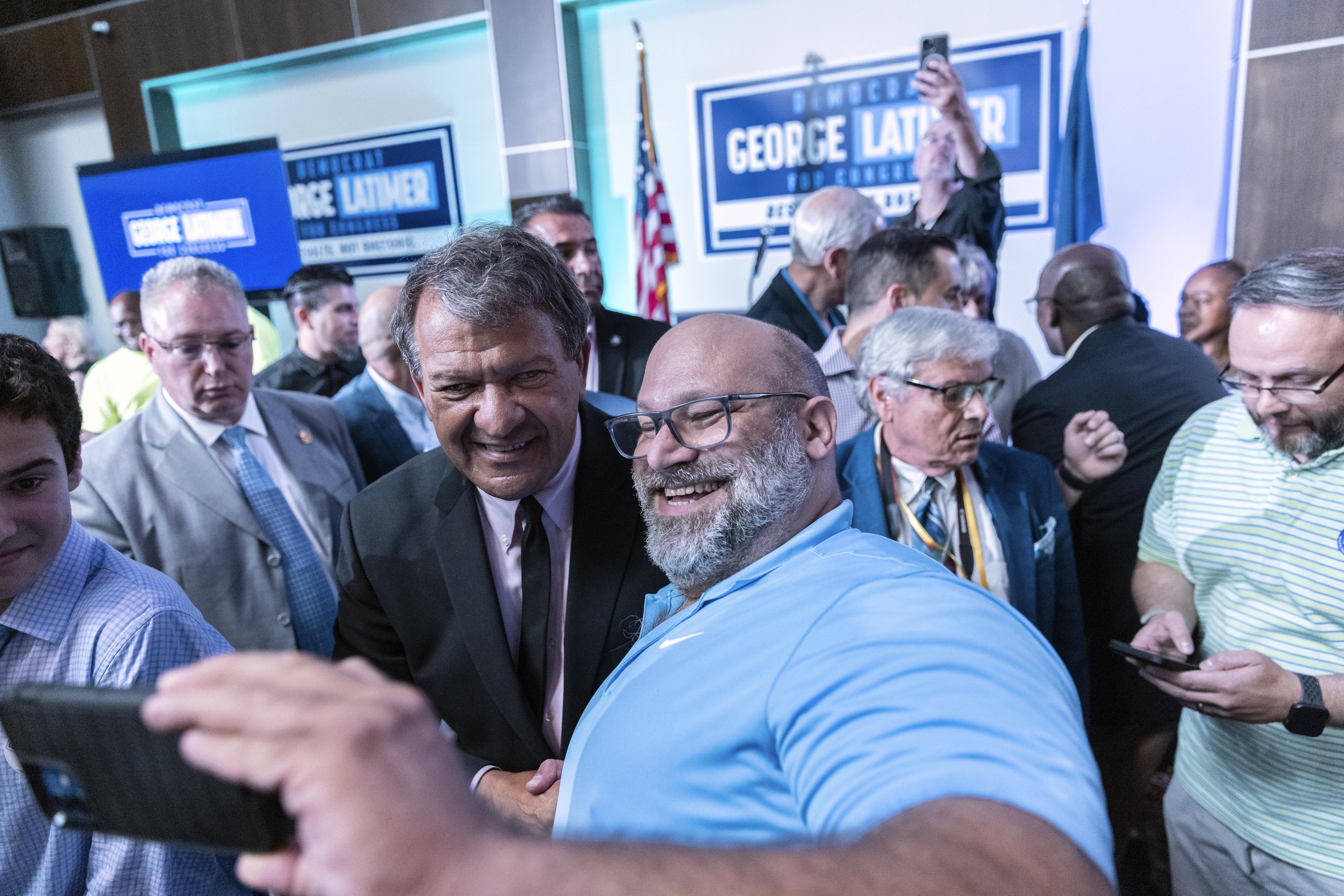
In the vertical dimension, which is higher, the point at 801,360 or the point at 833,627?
the point at 801,360

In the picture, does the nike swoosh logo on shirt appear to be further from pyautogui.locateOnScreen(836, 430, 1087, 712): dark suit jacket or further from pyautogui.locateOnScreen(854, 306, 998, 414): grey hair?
pyautogui.locateOnScreen(854, 306, 998, 414): grey hair

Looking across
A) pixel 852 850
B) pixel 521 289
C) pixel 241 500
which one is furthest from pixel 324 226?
pixel 852 850

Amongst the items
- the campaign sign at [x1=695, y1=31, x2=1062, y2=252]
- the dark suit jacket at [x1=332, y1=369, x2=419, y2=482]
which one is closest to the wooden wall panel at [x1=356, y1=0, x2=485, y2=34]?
the campaign sign at [x1=695, y1=31, x2=1062, y2=252]

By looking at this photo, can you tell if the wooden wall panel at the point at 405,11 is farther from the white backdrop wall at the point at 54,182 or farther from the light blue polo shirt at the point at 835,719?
the light blue polo shirt at the point at 835,719

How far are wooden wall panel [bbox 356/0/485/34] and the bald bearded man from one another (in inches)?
131

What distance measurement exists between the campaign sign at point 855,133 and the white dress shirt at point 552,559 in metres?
3.83

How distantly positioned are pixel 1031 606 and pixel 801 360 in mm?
1016

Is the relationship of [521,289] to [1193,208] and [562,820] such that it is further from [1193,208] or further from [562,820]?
[1193,208]

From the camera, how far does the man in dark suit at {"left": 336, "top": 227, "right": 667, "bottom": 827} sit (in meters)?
1.41

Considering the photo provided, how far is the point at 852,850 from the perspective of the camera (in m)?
0.48

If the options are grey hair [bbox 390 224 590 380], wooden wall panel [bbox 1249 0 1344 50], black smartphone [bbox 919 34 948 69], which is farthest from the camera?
wooden wall panel [bbox 1249 0 1344 50]

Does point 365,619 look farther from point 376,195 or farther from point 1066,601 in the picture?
point 376,195

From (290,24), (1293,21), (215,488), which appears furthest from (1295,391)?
(290,24)

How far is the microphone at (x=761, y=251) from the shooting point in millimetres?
5133
